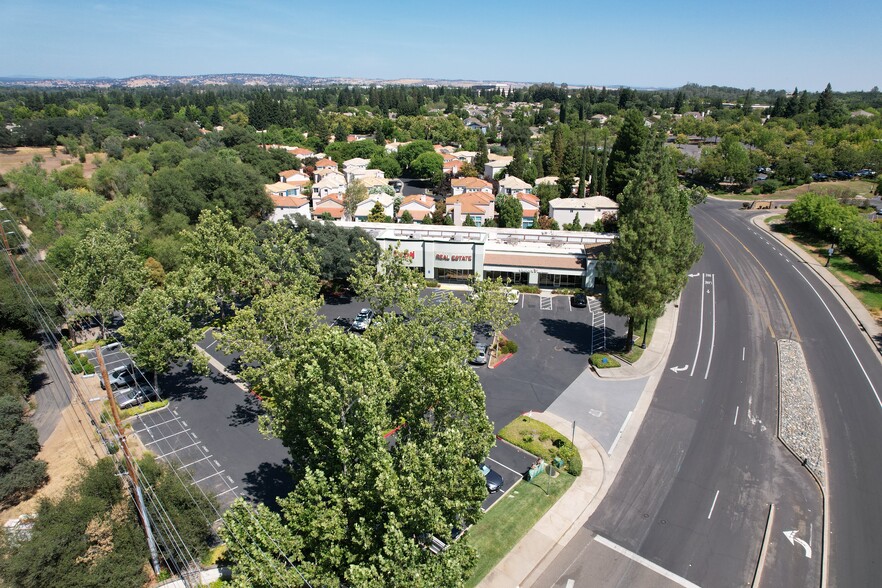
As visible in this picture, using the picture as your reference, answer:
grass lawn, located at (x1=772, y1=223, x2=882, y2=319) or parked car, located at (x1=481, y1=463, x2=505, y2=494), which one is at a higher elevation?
grass lawn, located at (x1=772, y1=223, x2=882, y2=319)

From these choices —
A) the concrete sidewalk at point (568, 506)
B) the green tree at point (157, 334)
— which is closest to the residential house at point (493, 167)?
the concrete sidewalk at point (568, 506)

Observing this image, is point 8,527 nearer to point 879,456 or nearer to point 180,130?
point 879,456

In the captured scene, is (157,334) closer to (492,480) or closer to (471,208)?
(492,480)

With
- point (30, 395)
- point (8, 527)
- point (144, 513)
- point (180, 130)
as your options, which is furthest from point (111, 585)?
point (180, 130)

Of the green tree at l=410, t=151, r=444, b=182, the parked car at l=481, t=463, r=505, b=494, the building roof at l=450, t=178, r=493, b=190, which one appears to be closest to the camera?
the parked car at l=481, t=463, r=505, b=494

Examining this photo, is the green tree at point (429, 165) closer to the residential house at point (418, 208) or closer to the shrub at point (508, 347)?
the residential house at point (418, 208)

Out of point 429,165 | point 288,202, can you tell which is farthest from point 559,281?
point 429,165

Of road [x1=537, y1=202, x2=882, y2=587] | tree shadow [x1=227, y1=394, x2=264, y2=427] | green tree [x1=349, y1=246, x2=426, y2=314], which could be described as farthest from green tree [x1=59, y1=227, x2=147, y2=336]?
road [x1=537, y1=202, x2=882, y2=587]

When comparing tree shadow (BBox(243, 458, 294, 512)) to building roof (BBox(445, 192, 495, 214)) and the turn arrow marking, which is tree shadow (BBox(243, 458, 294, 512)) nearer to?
the turn arrow marking
